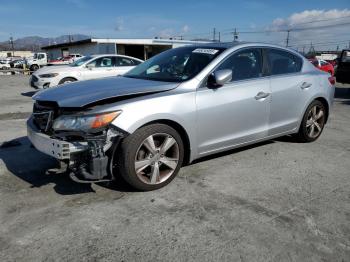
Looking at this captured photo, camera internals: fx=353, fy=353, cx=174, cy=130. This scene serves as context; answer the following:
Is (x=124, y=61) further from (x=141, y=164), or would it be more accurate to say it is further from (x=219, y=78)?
(x=141, y=164)

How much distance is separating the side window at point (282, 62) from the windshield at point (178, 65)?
917 millimetres

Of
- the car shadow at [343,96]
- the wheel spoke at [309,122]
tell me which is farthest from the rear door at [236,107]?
the car shadow at [343,96]

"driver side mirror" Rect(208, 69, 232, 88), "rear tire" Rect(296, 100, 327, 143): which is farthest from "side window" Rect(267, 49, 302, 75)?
"driver side mirror" Rect(208, 69, 232, 88)

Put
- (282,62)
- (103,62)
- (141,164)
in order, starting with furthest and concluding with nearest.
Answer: (103,62), (282,62), (141,164)

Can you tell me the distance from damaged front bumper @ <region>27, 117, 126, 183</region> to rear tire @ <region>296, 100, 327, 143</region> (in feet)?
10.6

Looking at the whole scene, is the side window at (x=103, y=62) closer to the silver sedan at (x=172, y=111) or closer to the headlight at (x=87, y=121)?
the silver sedan at (x=172, y=111)

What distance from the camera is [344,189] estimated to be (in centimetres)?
389

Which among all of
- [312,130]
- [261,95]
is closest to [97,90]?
[261,95]

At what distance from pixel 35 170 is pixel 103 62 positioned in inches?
348

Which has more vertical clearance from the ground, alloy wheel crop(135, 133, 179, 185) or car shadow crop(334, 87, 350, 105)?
alloy wheel crop(135, 133, 179, 185)

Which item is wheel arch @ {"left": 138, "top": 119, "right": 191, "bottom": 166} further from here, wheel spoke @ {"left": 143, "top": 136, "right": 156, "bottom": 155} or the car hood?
the car hood

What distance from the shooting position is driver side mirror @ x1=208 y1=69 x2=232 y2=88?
3986 mm

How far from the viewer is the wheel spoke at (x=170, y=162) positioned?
3.82 m

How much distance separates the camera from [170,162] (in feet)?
12.7
